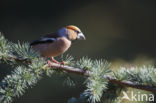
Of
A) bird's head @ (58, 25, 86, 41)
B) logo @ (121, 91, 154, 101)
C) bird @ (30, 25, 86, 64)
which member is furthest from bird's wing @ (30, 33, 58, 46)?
logo @ (121, 91, 154, 101)

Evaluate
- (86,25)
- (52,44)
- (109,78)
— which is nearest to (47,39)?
(52,44)

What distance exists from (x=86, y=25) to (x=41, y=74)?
8.80 ft

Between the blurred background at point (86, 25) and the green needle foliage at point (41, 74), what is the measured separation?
1.61 m

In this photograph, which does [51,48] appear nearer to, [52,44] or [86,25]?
[52,44]

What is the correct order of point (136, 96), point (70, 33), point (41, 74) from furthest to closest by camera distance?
point (70, 33), point (136, 96), point (41, 74)

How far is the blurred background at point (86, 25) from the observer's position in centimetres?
365

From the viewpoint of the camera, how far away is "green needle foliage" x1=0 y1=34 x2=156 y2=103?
164 centimetres

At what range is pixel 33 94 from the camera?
12.0ft

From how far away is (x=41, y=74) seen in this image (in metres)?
1.77

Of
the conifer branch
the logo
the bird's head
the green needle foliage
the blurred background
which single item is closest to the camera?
the green needle foliage

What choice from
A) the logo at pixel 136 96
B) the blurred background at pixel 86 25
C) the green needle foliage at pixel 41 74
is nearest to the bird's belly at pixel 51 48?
the green needle foliage at pixel 41 74

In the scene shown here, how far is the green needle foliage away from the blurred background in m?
1.61

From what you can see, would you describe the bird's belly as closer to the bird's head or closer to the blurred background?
the bird's head

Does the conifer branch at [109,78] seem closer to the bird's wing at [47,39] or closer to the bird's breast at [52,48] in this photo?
the bird's breast at [52,48]
